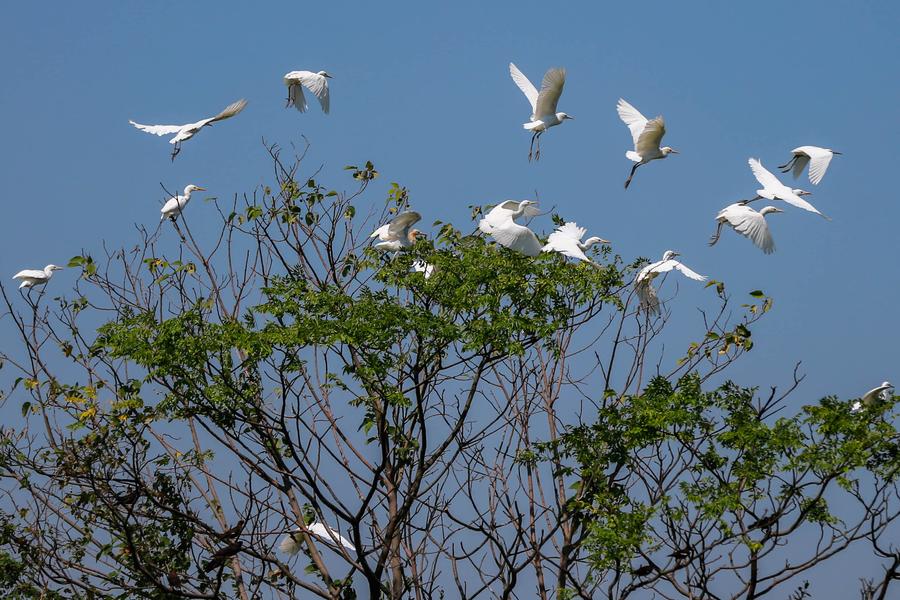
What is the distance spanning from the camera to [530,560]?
9.83 metres

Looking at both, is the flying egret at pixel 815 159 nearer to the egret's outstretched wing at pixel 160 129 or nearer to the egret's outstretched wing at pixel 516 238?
the egret's outstretched wing at pixel 516 238

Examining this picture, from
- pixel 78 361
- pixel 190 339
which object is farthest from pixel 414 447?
pixel 78 361

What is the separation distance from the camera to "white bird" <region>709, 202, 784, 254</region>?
1047 centimetres

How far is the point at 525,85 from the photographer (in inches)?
477

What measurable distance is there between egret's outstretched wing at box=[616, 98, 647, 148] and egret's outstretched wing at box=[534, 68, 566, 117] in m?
0.62

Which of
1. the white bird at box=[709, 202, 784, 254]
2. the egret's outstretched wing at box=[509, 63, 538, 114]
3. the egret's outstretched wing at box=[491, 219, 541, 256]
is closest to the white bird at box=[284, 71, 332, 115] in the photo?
the egret's outstretched wing at box=[509, 63, 538, 114]

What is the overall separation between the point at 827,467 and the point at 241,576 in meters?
5.18

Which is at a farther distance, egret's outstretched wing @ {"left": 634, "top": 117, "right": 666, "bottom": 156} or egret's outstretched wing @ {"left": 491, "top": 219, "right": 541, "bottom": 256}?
egret's outstretched wing @ {"left": 634, "top": 117, "right": 666, "bottom": 156}

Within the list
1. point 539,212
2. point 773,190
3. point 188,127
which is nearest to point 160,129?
point 188,127

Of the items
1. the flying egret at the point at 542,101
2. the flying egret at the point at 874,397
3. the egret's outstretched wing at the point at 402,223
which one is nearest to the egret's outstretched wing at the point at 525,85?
the flying egret at the point at 542,101

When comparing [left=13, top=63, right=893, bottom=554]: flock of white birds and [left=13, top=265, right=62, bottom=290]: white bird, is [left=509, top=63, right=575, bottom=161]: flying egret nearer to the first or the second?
[left=13, top=63, right=893, bottom=554]: flock of white birds

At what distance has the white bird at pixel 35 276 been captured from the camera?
12336 millimetres

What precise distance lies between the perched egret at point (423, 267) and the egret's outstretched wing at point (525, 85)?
8.10 ft

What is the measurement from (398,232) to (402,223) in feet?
0.37
